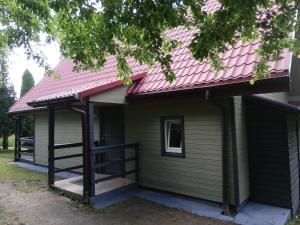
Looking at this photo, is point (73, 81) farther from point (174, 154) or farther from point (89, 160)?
point (174, 154)

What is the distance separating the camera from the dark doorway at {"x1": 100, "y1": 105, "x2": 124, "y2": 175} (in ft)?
27.2

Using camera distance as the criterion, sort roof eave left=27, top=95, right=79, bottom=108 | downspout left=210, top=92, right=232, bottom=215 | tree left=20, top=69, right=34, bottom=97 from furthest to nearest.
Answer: tree left=20, top=69, right=34, bottom=97, roof eave left=27, top=95, right=79, bottom=108, downspout left=210, top=92, right=232, bottom=215

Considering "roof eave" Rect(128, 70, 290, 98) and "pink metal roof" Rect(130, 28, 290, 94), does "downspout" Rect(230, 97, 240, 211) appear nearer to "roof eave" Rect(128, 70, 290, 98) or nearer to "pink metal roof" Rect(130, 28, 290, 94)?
"roof eave" Rect(128, 70, 290, 98)

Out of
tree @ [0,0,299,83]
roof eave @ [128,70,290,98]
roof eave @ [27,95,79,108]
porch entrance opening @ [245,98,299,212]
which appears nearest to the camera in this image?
tree @ [0,0,299,83]

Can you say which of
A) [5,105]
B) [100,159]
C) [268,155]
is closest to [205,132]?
[268,155]

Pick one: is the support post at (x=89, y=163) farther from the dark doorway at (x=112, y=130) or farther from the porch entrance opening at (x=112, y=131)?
the dark doorway at (x=112, y=130)

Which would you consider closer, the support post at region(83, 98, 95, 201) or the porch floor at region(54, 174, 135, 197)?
the support post at region(83, 98, 95, 201)

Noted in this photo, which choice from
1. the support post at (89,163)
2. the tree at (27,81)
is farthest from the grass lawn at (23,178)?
the tree at (27,81)

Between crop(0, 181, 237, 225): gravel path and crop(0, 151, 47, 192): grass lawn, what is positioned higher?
crop(0, 151, 47, 192): grass lawn

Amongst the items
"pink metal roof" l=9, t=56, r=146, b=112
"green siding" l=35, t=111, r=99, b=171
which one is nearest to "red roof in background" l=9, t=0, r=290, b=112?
"pink metal roof" l=9, t=56, r=146, b=112

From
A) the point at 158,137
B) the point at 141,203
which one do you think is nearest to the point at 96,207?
the point at 141,203

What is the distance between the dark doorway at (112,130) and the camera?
8.30 metres

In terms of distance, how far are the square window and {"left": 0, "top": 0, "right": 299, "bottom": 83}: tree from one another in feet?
8.83

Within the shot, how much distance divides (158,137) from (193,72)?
194 centimetres
